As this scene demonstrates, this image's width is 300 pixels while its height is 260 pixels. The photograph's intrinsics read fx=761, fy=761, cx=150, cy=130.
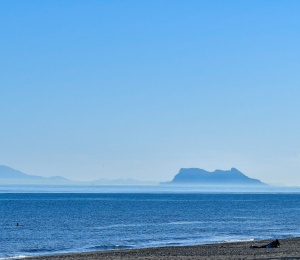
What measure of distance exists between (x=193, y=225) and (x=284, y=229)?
1278 cm

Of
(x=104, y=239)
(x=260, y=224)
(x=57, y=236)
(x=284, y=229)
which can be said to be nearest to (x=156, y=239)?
(x=104, y=239)

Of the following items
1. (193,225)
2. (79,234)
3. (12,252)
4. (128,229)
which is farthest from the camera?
(193,225)

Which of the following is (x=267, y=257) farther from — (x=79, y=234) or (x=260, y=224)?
(x=260, y=224)

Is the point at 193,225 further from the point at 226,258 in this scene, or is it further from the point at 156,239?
the point at 226,258

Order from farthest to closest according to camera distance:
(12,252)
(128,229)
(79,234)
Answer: (128,229)
(79,234)
(12,252)

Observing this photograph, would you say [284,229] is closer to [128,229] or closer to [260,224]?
[260,224]

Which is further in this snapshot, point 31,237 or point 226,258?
point 31,237

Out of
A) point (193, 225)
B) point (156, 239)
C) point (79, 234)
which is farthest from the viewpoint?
point (193, 225)

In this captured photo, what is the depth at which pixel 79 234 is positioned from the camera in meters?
86.9

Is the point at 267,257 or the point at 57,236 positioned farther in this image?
the point at 57,236

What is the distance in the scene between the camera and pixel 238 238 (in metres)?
80.1

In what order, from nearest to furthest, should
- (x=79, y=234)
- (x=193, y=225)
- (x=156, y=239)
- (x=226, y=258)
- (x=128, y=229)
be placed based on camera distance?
(x=226, y=258) → (x=156, y=239) → (x=79, y=234) → (x=128, y=229) → (x=193, y=225)

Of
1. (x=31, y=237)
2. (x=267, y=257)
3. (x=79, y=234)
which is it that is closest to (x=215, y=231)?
(x=79, y=234)

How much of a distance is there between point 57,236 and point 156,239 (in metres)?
11.7
